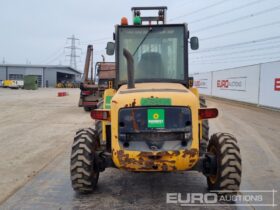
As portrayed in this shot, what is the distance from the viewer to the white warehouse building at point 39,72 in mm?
79625

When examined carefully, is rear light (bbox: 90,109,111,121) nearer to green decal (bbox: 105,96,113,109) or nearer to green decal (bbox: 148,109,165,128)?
green decal (bbox: 148,109,165,128)

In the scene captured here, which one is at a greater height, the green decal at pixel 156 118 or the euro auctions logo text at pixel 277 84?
the euro auctions logo text at pixel 277 84

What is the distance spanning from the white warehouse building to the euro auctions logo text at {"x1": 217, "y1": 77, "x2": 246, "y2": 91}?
60.3 metres

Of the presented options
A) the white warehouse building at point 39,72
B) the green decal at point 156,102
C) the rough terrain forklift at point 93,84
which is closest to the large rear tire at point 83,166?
the green decal at point 156,102

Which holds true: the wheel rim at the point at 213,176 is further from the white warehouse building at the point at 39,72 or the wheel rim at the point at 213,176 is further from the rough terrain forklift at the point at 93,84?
the white warehouse building at the point at 39,72

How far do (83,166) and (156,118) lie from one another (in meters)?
1.33

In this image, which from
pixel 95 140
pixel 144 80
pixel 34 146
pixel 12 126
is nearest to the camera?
pixel 95 140

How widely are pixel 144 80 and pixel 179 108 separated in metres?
1.44

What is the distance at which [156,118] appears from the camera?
16.1 feet

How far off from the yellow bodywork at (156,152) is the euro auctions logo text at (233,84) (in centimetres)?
1886

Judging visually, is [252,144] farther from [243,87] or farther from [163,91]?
[243,87]

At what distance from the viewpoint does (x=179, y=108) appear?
16.1ft

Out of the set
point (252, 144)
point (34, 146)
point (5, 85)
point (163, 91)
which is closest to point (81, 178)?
point (163, 91)

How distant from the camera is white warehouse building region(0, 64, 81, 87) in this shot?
3135 inches
